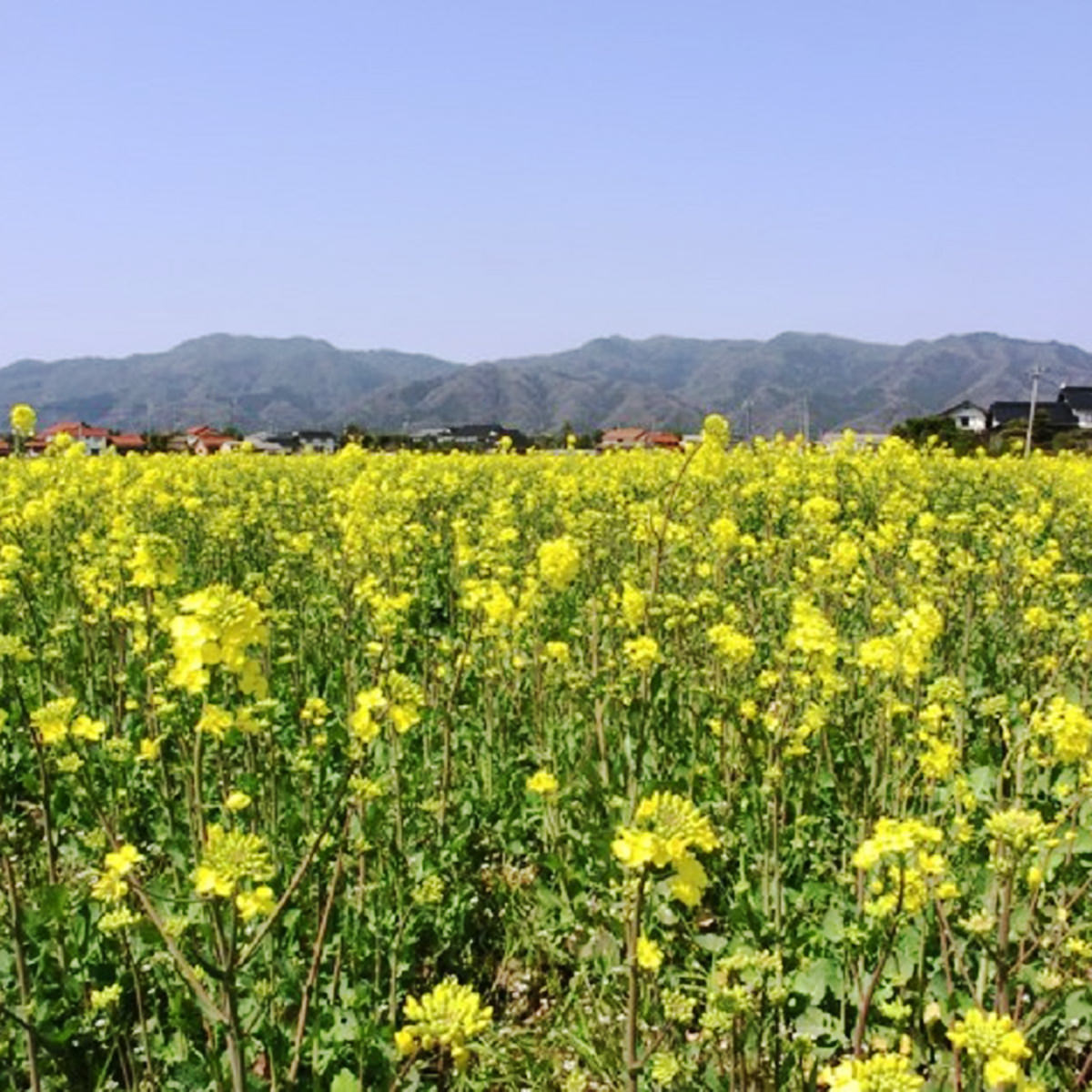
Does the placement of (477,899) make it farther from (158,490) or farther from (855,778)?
(158,490)

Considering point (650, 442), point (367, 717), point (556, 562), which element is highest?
point (650, 442)

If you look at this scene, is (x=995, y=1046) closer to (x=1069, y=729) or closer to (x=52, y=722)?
(x=1069, y=729)

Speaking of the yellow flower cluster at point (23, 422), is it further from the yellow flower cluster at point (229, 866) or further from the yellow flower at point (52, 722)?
the yellow flower cluster at point (229, 866)

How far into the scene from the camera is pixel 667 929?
3.25m

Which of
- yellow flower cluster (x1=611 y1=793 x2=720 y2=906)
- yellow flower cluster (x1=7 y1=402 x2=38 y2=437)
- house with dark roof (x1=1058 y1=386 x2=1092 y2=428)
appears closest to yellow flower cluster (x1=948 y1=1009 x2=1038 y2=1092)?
yellow flower cluster (x1=611 y1=793 x2=720 y2=906)

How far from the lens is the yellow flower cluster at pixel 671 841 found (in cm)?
164

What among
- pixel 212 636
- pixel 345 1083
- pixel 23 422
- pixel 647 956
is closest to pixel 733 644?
pixel 647 956

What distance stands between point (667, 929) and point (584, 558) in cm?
312

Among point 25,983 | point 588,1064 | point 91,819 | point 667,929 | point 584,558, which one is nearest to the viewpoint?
point 25,983

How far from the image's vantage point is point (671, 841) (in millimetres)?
1650

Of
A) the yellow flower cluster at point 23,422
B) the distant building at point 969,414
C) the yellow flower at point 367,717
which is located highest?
the distant building at point 969,414

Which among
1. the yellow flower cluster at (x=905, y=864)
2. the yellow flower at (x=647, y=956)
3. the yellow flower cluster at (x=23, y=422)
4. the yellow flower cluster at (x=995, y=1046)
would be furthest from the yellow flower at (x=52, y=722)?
the yellow flower cluster at (x=23, y=422)

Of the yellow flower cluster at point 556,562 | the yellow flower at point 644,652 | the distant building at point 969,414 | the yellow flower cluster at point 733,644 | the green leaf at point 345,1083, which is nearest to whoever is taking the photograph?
the green leaf at point 345,1083

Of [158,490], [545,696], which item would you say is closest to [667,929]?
[545,696]
